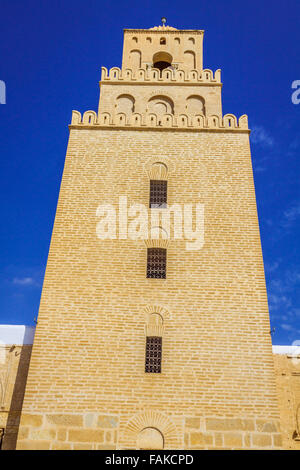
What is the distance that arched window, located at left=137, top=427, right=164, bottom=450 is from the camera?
7.45m

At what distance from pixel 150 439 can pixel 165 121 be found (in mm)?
7571

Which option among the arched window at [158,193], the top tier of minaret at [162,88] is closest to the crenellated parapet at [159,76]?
the top tier of minaret at [162,88]

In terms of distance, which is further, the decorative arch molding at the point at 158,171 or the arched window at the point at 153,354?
the decorative arch molding at the point at 158,171

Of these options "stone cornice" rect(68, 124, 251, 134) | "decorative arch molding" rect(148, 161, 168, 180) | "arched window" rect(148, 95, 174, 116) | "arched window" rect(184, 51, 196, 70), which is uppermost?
"arched window" rect(184, 51, 196, 70)

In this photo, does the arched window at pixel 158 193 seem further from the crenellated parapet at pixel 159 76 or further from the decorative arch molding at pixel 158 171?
the crenellated parapet at pixel 159 76

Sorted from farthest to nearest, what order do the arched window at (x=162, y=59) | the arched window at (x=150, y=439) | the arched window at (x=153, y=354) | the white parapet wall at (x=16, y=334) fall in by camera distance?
the arched window at (x=162, y=59) → the white parapet wall at (x=16, y=334) → the arched window at (x=153, y=354) → the arched window at (x=150, y=439)

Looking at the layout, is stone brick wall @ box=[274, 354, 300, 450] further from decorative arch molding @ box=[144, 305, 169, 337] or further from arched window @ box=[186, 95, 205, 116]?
arched window @ box=[186, 95, 205, 116]

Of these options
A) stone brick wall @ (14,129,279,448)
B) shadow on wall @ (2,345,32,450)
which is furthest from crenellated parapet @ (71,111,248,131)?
shadow on wall @ (2,345,32,450)

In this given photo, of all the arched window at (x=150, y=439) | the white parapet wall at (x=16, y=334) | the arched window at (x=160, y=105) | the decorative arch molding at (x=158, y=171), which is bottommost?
the arched window at (x=150, y=439)

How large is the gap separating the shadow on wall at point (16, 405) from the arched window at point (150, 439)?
Result: 3281 mm

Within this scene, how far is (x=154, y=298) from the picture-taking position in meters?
8.72

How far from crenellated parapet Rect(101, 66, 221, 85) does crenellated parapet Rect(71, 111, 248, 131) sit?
186 cm

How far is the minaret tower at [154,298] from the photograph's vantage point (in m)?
7.62

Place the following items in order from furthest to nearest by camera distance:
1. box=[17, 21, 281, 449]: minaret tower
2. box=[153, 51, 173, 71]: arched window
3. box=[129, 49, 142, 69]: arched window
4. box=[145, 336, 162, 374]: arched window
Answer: box=[153, 51, 173, 71]: arched window < box=[129, 49, 142, 69]: arched window < box=[145, 336, 162, 374]: arched window < box=[17, 21, 281, 449]: minaret tower
